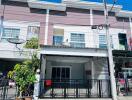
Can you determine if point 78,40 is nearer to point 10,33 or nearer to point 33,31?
point 33,31

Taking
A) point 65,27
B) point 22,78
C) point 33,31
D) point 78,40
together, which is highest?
point 65,27

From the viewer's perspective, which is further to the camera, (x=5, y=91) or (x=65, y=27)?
(x=65, y=27)

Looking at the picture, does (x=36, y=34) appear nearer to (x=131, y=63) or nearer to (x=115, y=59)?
(x=115, y=59)

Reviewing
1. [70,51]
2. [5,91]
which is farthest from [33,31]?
[5,91]

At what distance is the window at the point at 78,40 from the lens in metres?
15.7

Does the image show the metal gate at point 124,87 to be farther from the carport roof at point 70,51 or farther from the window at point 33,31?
the window at point 33,31

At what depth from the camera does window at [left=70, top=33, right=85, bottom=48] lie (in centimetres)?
1567

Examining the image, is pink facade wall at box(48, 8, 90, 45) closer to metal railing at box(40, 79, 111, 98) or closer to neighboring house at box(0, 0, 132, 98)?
neighboring house at box(0, 0, 132, 98)

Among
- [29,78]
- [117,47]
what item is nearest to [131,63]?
[117,47]

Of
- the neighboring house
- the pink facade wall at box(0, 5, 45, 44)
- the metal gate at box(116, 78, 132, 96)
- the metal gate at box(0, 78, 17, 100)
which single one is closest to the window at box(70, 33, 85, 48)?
the neighboring house

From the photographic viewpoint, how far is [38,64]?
11008mm

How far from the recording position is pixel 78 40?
52.2 ft

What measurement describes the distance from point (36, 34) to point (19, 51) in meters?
2.74

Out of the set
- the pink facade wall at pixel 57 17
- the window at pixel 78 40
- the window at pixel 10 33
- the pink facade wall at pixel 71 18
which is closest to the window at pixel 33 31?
the pink facade wall at pixel 57 17
